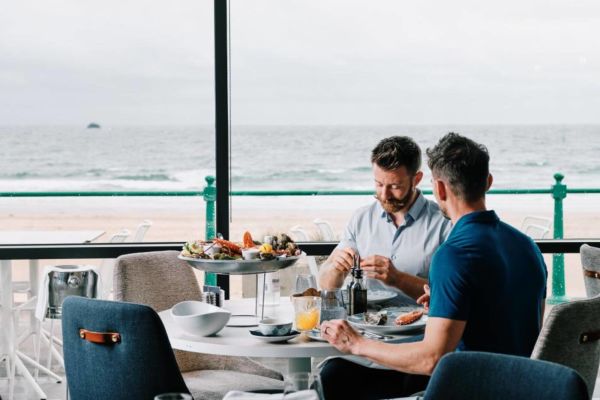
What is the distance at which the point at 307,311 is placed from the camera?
8.02ft

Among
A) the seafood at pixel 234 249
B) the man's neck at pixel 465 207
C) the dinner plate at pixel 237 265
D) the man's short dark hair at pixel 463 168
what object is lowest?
the dinner plate at pixel 237 265

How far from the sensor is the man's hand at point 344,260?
2896mm

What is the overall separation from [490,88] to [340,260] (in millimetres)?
16843

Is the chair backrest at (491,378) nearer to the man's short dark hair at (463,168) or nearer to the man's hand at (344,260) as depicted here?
the man's short dark hair at (463,168)

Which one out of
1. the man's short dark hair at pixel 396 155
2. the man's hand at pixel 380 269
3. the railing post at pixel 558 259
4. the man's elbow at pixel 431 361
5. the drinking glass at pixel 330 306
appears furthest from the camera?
the railing post at pixel 558 259

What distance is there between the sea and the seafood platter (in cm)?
1651

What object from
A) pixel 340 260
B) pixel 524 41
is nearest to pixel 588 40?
pixel 524 41

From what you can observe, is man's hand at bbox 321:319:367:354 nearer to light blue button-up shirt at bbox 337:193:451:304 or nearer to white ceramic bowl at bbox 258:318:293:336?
white ceramic bowl at bbox 258:318:293:336

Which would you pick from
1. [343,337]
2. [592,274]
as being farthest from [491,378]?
[592,274]

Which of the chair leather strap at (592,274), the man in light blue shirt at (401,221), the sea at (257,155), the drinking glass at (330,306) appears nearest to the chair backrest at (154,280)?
the man in light blue shirt at (401,221)

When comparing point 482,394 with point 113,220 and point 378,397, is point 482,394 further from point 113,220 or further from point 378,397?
point 113,220

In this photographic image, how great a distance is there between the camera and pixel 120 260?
10.1 feet

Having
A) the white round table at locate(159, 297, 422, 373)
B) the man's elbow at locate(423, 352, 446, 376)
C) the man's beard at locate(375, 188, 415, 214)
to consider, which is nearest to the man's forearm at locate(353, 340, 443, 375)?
the man's elbow at locate(423, 352, 446, 376)

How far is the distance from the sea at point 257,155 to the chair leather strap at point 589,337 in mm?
17068
